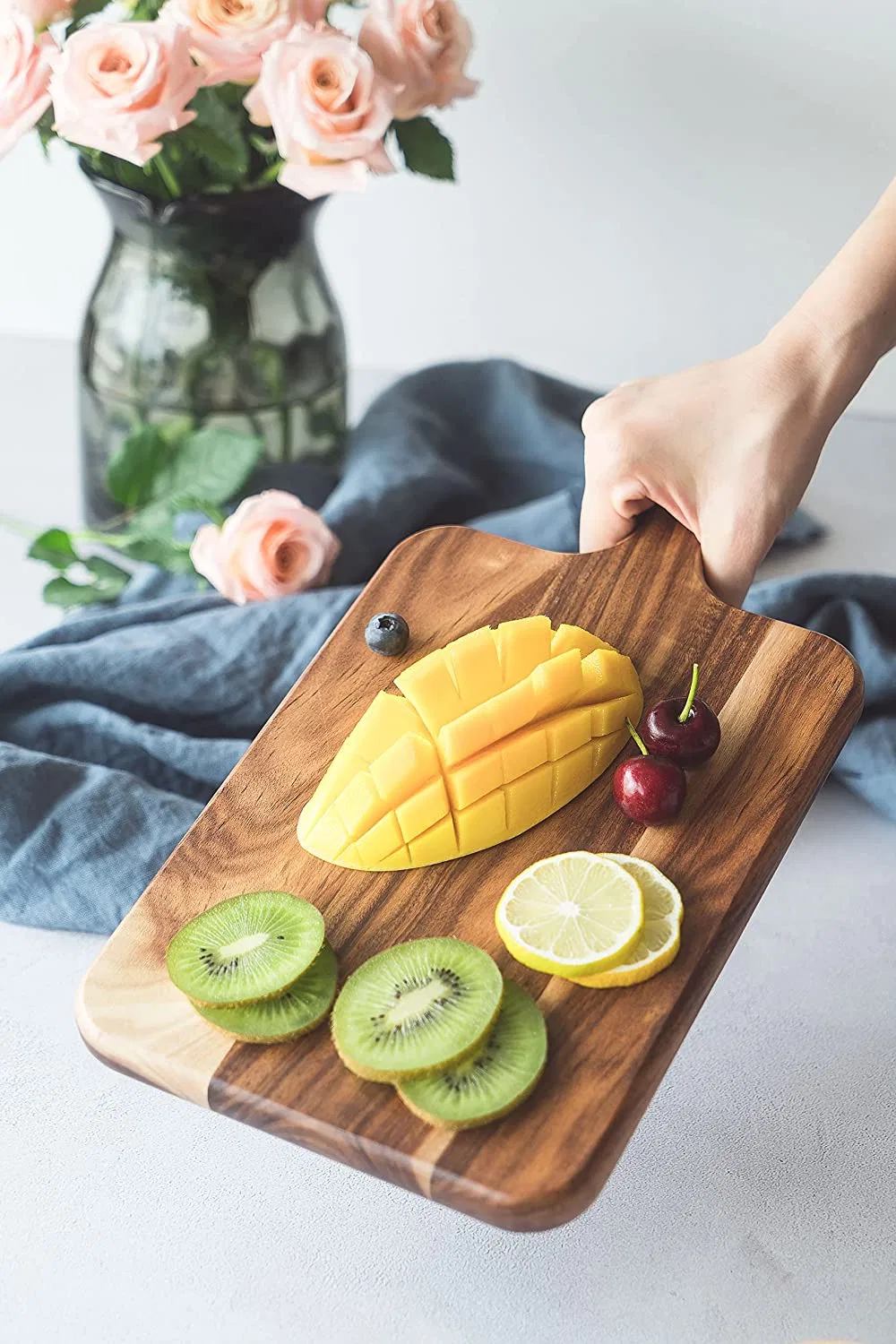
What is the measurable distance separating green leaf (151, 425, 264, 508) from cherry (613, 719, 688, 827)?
39.6 inches

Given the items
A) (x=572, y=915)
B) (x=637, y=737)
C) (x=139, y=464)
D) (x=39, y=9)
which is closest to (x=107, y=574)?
(x=139, y=464)

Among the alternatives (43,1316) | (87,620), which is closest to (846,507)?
(87,620)

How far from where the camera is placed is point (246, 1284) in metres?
1.56

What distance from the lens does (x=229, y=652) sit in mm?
2184

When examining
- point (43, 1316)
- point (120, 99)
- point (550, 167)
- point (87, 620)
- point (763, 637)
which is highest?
point (120, 99)

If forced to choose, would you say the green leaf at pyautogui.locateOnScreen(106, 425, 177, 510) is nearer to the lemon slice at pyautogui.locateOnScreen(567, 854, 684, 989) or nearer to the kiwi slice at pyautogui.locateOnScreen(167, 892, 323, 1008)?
the kiwi slice at pyautogui.locateOnScreen(167, 892, 323, 1008)

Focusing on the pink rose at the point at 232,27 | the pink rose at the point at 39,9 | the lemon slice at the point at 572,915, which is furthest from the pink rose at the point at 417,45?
the lemon slice at the point at 572,915

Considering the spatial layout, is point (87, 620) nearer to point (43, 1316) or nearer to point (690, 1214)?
point (43, 1316)

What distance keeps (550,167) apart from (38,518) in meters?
1.10

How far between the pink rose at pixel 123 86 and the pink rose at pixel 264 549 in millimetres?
510

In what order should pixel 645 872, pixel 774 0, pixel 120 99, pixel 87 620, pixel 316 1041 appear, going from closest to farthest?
pixel 316 1041 < pixel 645 872 < pixel 120 99 < pixel 87 620 < pixel 774 0

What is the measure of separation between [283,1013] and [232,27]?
1376 mm

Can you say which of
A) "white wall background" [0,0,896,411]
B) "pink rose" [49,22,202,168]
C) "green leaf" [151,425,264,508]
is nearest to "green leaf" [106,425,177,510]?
"green leaf" [151,425,264,508]

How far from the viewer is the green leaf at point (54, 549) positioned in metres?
2.42
